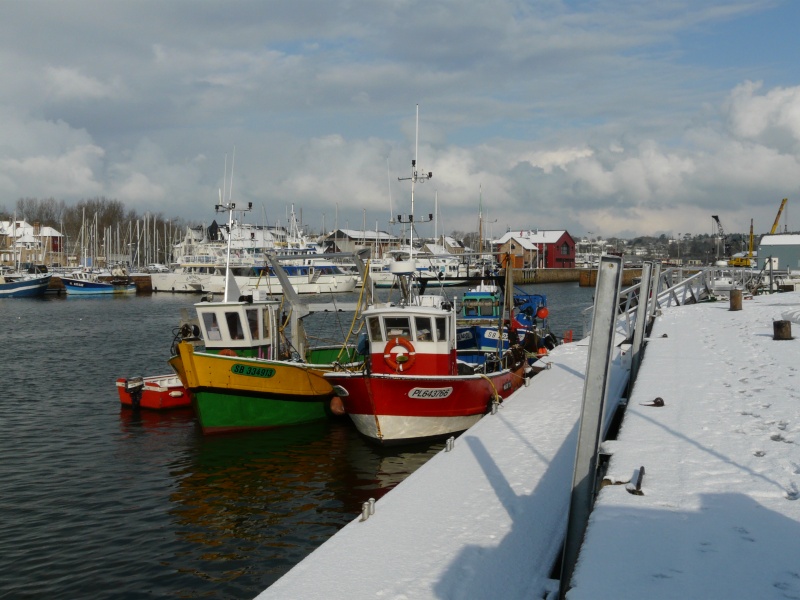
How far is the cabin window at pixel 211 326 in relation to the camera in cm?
2152

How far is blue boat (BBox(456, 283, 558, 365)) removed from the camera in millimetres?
22859

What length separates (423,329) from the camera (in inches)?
715

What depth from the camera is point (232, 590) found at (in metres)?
10.6

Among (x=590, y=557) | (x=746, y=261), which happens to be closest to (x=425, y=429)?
(x=590, y=557)

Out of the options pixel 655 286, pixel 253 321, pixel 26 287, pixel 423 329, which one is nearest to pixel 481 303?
pixel 655 286

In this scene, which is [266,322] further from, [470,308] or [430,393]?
[470,308]

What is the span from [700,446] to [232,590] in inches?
256

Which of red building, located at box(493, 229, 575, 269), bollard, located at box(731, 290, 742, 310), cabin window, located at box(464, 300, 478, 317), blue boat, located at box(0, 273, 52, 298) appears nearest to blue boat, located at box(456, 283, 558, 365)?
cabin window, located at box(464, 300, 478, 317)

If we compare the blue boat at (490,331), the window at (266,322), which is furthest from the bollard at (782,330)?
the window at (266,322)

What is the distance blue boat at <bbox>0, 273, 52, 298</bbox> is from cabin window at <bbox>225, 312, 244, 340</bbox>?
267 ft

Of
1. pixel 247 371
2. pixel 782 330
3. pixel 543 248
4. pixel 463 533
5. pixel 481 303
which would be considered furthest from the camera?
pixel 543 248

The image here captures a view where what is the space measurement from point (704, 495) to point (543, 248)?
138030 mm

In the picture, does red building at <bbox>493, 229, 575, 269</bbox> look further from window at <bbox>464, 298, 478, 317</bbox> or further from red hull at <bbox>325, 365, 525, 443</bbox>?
red hull at <bbox>325, 365, 525, 443</bbox>

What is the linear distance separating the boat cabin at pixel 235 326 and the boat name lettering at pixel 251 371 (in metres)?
2.11
